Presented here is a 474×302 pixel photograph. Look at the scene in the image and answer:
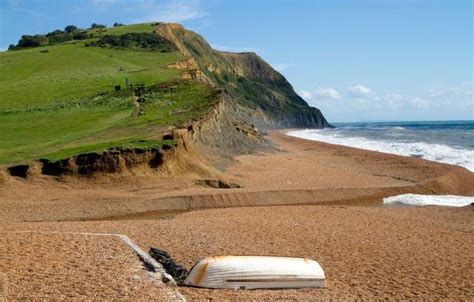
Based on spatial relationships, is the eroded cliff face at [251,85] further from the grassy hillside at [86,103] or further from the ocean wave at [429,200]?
the ocean wave at [429,200]

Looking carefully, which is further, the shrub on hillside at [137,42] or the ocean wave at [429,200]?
the shrub on hillside at [137,42]

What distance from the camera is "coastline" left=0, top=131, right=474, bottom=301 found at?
1134 cm

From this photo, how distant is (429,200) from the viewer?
2691cm

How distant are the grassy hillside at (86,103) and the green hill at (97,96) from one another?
0.05 m

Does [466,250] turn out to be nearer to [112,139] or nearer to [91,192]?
[91,192]

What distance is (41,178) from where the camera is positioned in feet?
85.0

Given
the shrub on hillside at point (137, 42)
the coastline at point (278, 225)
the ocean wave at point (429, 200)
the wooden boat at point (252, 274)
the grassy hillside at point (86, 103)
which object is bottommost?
the ocean wave at point (429, 200)

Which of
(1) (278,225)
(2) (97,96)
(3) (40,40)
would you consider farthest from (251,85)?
(1) (278,225)

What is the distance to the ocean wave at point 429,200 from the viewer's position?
26.2 metres

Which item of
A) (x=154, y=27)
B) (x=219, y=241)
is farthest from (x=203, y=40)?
(x=219, y=241)

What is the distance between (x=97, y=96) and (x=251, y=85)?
10334 cm

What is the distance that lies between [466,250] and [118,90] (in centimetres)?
3911

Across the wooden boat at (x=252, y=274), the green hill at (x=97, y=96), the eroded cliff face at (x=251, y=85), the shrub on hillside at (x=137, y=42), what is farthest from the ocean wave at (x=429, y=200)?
the eroded cliff face at (x=251, y=85)

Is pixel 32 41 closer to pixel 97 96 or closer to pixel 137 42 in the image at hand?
pixel 137 42
